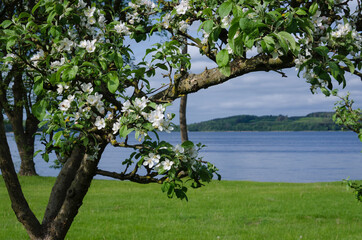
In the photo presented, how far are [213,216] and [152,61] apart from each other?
272 inches

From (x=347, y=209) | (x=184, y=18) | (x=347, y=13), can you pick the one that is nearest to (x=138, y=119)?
(x=184, y=18)

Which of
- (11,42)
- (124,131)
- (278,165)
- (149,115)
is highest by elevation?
(11,42)

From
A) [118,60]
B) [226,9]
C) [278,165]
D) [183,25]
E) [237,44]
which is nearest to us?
[237,44]

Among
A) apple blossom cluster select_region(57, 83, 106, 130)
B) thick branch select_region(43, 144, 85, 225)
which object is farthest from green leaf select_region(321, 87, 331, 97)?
thick branch select_region(43, 144, 85, 225)

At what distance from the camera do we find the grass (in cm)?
859

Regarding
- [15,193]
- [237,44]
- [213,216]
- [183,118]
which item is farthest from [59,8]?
[183,118]

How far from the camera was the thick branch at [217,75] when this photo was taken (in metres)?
3.95

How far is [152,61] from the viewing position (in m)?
4.29

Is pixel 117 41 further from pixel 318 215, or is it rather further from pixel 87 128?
pixel 318 215

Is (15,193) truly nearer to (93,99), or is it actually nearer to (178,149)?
(93,99)

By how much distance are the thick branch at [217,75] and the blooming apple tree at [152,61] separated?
1 cm

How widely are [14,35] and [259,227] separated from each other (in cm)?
711

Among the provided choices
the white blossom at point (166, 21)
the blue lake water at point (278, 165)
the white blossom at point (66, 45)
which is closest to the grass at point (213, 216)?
the blue lake water at point (278, 165)

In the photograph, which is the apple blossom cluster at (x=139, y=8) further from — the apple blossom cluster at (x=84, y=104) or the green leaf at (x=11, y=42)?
the green leaf at (x=11, y=42)
